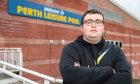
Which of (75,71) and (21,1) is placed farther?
(21,1)

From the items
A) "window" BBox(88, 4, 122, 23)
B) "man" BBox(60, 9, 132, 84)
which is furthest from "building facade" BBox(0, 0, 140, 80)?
"man" BBox(60, 9, 132, 84)

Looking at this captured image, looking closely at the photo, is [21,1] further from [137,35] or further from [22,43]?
[137,35]

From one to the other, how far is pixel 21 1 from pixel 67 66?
34.5ft

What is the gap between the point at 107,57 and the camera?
231 cm

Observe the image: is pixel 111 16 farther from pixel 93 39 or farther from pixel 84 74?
pixel 84 74

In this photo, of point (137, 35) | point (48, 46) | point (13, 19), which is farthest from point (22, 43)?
point (137, 35)

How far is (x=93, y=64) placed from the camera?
2266 mm

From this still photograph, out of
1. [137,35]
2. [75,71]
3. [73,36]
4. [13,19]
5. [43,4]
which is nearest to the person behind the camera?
[75,71]

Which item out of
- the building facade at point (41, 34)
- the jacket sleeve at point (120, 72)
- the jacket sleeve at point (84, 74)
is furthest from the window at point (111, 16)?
the jacket sleeve at point (84, 74)

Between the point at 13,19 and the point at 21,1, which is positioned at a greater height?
the point at 21,1

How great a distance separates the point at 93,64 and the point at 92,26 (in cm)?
28

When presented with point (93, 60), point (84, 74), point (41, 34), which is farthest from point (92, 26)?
point (41, 34)

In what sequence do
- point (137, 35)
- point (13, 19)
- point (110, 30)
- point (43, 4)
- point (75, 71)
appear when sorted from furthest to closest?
point (137, 35), point (110, 30), point (43, 4), point (13, 19), point (75, 71)

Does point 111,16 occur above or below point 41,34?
above
